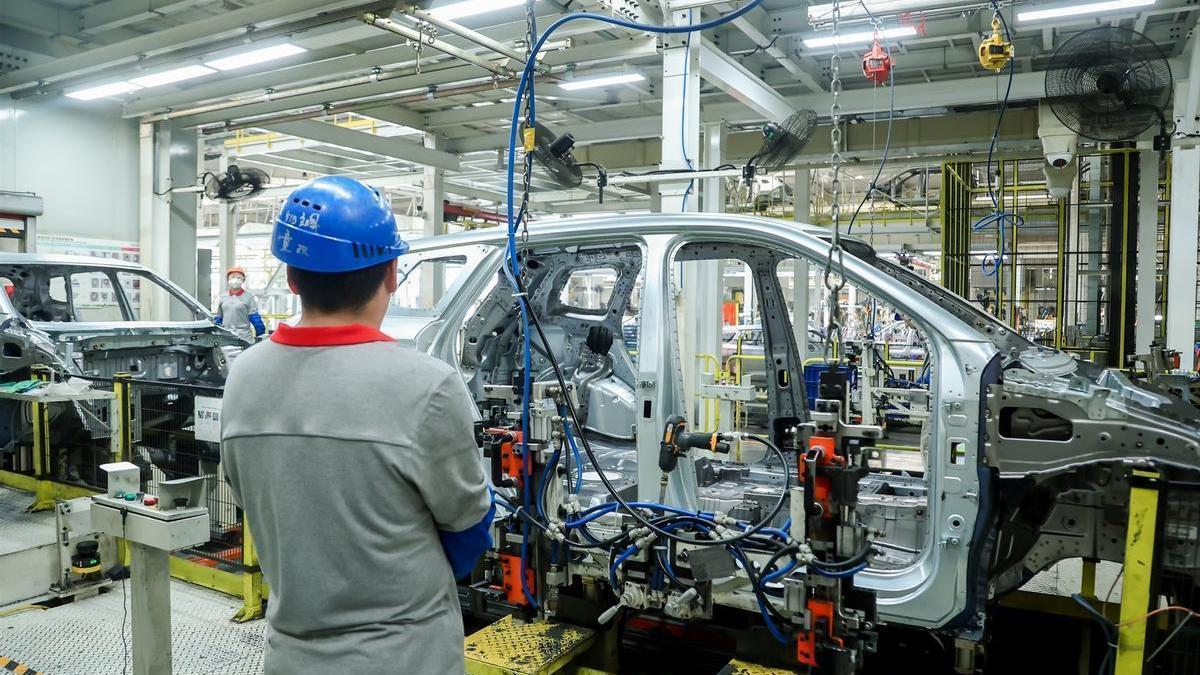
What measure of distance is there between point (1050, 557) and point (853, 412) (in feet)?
15.8

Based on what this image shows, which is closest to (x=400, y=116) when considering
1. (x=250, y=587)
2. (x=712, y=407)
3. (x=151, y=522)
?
(x=712, y=407)

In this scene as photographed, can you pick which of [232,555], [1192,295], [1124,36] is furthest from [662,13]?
[1192,295]

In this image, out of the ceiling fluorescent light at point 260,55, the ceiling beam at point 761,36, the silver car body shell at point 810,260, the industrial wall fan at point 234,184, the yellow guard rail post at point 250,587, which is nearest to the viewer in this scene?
the silver car body shell at point 810,260

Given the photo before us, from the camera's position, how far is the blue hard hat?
1.51m

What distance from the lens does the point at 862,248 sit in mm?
3312

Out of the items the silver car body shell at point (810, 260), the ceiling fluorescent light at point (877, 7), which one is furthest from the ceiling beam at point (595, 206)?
the silver car body shell at point (810, 260)

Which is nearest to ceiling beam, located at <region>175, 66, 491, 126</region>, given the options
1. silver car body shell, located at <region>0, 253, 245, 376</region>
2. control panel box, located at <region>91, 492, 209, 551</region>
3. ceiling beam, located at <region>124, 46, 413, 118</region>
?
ceiling beam, located at <region>124, 46, 413, 118</region>

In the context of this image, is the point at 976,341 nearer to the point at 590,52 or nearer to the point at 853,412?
the point at 853,412

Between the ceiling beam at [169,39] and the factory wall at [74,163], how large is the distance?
508 millimetres

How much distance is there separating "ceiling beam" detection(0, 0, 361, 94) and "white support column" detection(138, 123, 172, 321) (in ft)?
5.23

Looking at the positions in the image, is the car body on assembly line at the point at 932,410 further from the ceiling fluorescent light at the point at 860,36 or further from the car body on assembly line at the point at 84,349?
the ceiling fluorescent light at the point at 860,36

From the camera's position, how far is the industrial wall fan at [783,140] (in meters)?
6.57

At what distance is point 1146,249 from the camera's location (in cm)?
932

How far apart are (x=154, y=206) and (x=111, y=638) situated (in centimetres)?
813
